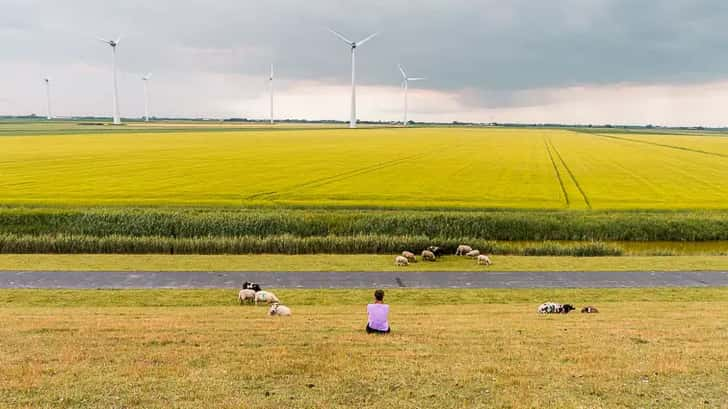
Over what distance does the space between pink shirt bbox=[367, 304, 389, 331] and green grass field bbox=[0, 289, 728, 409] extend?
1.76 feet

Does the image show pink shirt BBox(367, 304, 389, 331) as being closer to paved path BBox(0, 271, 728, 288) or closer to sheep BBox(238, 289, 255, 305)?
sheep BBox(238, 289, 255, 305)

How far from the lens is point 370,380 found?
11.3 metres

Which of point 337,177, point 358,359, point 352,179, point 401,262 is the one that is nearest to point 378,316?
point 358,359

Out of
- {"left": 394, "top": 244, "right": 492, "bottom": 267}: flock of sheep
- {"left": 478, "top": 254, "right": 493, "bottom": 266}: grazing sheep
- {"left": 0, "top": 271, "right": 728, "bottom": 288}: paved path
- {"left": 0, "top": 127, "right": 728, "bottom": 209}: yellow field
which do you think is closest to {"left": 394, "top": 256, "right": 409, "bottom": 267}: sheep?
{"left": 394, "top": 244, "right": 492, "bottom": 267}: flock of sheep

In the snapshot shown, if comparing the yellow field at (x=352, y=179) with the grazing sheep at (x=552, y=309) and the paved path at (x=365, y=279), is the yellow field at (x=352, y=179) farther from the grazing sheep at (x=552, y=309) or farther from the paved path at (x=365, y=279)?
the grazing sheep at (x=552, y=309)

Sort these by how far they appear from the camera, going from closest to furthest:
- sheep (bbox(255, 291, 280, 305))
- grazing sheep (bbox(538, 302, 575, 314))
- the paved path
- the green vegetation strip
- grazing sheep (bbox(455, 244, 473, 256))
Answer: grazing sheep (bbox(538, 302, 575, 314))
sheep (bbox(255, 291, 280, 305))
the paved path
the green vegetation strip
grazing sheep (bbox(455, 244, 473, 256))

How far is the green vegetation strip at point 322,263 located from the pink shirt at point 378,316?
46.8 ft

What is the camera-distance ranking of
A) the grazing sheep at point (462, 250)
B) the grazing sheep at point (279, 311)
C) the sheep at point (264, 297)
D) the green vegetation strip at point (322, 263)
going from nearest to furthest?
the grazing sheep at point (279, 311) < the sheep at point (264, 297) < the green vegetation strip at point (322, 263) < the grazing sheep at point (462, 250)

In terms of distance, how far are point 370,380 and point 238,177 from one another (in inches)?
2055

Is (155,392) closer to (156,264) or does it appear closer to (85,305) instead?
(85,305)

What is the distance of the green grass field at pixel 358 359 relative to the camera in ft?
34.2

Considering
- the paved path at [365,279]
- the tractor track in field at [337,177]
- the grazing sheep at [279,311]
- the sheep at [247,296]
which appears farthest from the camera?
the tractor track in field at [337,177]

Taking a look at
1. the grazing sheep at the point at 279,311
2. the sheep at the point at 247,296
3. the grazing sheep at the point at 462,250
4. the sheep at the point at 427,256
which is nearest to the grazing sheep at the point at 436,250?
the sheep at the point at 427,256

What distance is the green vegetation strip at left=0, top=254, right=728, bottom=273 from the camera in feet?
97.3
